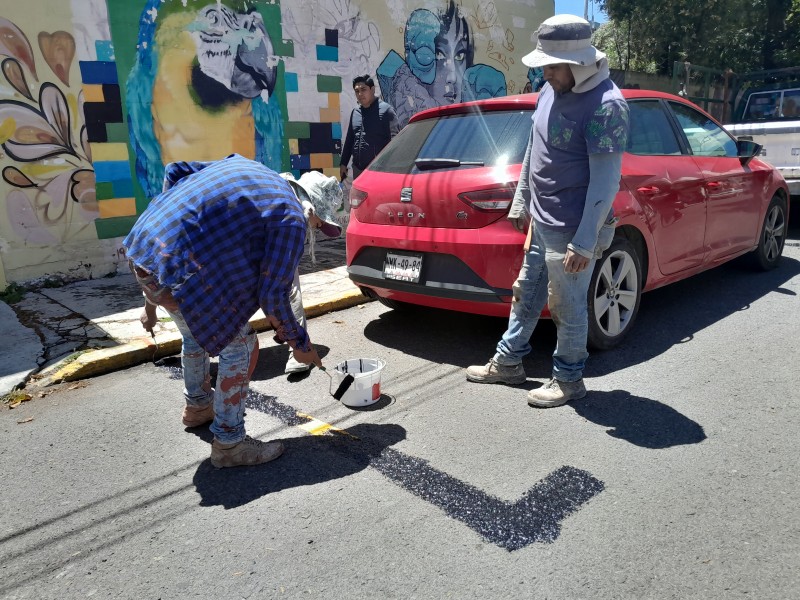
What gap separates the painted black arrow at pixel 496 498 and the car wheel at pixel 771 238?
4.62 meters

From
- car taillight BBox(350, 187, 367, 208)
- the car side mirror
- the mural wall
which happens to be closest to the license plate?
car taillight BBox(350, 187, 367, 208)

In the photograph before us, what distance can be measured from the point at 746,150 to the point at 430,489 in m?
4.77

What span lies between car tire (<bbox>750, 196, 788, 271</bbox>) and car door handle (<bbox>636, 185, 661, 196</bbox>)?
2.45 meters

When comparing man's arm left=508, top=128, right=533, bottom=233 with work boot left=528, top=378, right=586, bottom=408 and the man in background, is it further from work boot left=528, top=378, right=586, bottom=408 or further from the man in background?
the man in background

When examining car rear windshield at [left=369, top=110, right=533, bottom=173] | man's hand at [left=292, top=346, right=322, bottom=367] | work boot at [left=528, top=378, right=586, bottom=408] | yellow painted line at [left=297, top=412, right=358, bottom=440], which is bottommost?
yellow painted line at [left=297, top=412, right=358, bottom=440]

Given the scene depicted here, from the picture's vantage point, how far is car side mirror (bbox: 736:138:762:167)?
232 inches

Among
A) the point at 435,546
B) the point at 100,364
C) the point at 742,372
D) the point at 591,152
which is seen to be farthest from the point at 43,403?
the point at 742,372

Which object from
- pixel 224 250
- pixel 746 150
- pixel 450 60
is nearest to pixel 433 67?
pixel 450 60

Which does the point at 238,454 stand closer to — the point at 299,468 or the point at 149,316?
the point at 299,468

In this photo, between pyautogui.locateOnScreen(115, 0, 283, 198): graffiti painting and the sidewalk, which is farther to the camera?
pyautogui.locateOnScreen(115, 0, 283, 198): graffiti painting

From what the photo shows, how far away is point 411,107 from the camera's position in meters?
10.2

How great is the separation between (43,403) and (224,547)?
212 cm

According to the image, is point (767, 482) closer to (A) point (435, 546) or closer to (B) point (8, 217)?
(A) point (435, 546)

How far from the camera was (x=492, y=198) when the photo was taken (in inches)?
160
